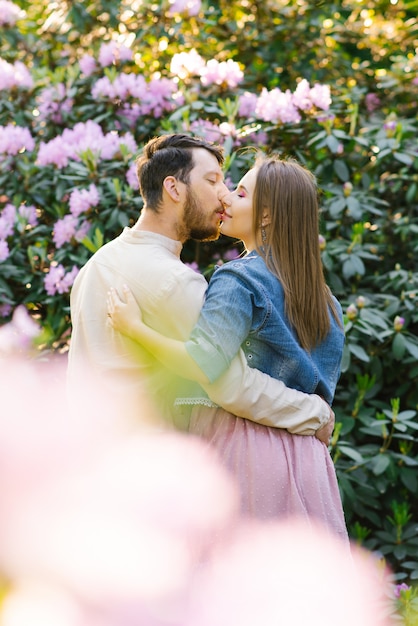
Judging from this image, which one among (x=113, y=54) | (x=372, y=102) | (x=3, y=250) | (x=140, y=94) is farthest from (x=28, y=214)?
(x=372, y=102)

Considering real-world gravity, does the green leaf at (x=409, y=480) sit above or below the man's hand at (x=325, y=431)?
below

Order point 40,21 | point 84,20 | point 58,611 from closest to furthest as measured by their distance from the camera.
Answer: point 58,611, point 84,20, point 40,21

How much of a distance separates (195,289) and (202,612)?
83cm

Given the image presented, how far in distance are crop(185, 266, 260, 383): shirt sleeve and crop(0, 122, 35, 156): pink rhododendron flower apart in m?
2.25

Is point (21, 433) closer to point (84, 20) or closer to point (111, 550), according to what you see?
point (111, 550)

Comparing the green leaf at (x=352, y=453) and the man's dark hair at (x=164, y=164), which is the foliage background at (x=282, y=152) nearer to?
the green leaf at (x=352, y=453)

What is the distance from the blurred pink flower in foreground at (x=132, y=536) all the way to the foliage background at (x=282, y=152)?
18.6 inches

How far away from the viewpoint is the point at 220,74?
165 inches

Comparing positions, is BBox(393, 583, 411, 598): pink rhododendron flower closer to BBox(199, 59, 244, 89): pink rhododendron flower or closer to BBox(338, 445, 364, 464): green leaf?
BBox(338, 445, 364, 464): green leaf

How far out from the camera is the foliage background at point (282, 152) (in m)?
3.65

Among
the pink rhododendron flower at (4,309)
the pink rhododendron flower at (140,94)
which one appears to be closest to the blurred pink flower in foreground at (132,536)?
the pink rhododendron flower at (4,309)

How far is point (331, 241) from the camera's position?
13.1 ft

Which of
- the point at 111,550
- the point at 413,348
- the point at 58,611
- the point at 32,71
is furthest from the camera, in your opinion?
the point at 32,71

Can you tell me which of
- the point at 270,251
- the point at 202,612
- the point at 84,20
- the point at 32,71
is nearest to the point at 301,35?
the point at 84,20
